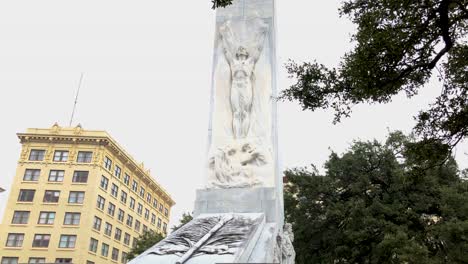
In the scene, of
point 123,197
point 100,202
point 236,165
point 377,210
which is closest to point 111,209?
point 100,202

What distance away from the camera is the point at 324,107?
1080cm

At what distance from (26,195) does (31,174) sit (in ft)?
9.53

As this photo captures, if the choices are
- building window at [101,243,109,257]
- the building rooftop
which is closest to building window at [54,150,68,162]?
the building rooftop

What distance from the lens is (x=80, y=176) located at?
186 ft

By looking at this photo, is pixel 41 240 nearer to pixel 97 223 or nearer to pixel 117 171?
pixel 97 223

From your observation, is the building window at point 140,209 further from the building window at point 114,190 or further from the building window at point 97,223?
the building window at point 97,223

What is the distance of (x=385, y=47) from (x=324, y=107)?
7.96ft

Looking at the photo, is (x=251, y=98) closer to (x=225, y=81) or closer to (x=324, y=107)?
(x=225, y=81)

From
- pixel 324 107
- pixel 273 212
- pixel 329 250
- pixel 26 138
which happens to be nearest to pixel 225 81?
pixel 324 107

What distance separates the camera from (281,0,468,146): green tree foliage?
8.81 meters

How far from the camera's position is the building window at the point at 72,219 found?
2124 inches

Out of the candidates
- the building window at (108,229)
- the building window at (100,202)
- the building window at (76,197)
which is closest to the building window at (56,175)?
the building window at (76,197)

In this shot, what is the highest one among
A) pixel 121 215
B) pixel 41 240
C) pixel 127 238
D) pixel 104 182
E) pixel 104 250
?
pixel 104 182

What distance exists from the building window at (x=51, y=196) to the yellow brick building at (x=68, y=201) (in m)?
0.12
